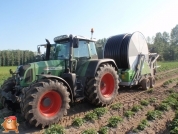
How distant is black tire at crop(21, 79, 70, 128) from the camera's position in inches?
181

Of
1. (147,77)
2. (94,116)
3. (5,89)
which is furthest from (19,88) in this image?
(147,77)

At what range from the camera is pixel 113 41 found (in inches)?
396

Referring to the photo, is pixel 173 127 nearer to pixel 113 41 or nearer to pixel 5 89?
pixel 5 89

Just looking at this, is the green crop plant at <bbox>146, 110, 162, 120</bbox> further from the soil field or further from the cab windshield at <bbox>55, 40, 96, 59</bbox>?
the cab windshield at <bbox>55, 40, 96, 59</bbox>

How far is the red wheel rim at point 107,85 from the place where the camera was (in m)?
7.05

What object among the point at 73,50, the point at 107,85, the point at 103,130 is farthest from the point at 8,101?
the point at 107,85

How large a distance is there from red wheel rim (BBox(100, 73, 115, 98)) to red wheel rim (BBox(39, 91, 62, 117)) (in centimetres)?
231

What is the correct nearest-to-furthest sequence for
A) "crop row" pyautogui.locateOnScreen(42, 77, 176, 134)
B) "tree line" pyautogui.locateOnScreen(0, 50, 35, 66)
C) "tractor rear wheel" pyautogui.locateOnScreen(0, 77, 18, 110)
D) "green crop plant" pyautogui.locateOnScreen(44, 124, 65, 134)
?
"green crop plant" pyautogui.locateOnScreen(44, 124, 65, 134), "crop row" pyautogui.locateOnScreen(42, 77, 176, 134), "tractor rear wheel" pyautogui.locateOnScreen(0, 77, 18, 110), "tree line" pyautogui.locateOnScreen(0, 50, 35, 66)

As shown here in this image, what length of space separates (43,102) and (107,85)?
302 cm

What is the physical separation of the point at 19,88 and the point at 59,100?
4.51 feet

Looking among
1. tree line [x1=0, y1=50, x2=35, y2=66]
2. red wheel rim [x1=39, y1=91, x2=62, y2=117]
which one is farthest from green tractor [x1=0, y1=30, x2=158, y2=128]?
tree line [x1=0, y1=50, x2=35, y2=66]

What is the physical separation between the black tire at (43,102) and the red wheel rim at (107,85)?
213cm

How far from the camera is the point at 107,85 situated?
725 centimetres

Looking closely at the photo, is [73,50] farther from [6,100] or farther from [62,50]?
[6,100]
